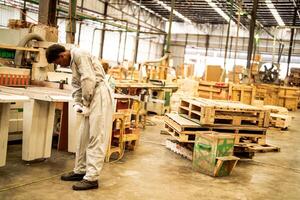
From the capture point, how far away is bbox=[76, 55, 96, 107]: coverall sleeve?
13.1 ft

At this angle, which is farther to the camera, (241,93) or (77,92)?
(241,93)

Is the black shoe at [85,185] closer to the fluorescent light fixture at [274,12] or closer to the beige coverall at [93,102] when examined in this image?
the beige coverall at [93,102]

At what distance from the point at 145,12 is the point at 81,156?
86.4 feet

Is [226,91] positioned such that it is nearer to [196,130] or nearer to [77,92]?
[196,130]

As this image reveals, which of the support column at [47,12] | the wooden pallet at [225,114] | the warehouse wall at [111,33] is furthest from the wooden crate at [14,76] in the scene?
the warehouse wall at [111,33]

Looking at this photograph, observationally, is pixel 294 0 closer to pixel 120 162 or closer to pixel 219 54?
pixel 219 54

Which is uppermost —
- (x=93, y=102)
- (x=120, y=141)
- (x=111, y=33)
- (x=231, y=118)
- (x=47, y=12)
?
(x=111, y=33)

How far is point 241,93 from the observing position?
36.8 ft

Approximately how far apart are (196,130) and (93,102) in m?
2.92

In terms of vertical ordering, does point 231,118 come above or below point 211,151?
above

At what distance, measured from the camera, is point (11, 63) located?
5.88 m

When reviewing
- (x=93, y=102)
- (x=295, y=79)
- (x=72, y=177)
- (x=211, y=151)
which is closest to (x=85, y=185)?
(x=72, y=177)

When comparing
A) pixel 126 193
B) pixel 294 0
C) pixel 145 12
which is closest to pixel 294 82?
pixel 294 0

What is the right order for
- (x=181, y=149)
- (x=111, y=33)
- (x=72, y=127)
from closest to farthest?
(x=72, y=127)
(x=181, y=149)
(x=111, y=33)
